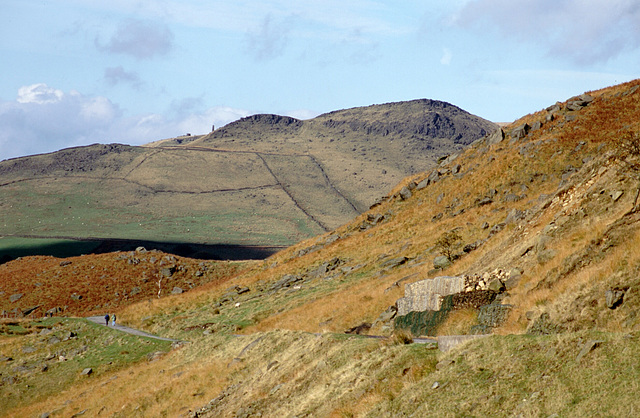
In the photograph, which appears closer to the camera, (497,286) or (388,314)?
(497,286)

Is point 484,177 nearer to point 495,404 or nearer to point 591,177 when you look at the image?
point 591,177

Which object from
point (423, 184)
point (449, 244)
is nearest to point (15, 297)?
point (423, 184)

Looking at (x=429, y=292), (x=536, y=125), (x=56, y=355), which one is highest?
(x=536, y=125)

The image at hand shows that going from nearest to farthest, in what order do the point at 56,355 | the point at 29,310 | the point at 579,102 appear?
the point at 56,355
the point at 579,102
the point at 29,310

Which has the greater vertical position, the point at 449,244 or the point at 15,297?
the point at 449,244

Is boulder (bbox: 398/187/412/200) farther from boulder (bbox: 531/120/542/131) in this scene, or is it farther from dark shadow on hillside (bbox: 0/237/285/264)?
dark shadow on hillside (bbox: 0/237/285/264)

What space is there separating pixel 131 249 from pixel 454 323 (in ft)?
417

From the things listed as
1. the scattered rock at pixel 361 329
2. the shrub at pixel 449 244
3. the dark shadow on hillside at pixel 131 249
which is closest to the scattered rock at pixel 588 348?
the scattered rock at pixel 361 329

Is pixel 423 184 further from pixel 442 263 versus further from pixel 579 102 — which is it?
pixel 442 263

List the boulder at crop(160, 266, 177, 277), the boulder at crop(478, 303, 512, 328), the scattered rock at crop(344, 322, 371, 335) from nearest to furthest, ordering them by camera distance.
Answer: the boulder at crop(478, 303, 512, 328), the scattered rock at crop(344, 322, 371, 335), the boulder at crop(160, 266, 177, 277)

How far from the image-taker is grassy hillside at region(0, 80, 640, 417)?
38.3 feet

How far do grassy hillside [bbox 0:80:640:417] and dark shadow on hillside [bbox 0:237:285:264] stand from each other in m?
86.7

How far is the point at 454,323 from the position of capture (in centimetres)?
2083

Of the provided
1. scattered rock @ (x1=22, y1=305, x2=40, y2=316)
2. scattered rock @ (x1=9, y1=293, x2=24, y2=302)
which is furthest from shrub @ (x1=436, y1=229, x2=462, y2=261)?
scattered rock @ (x1=9, y1=293, x2=24, y2=302)
